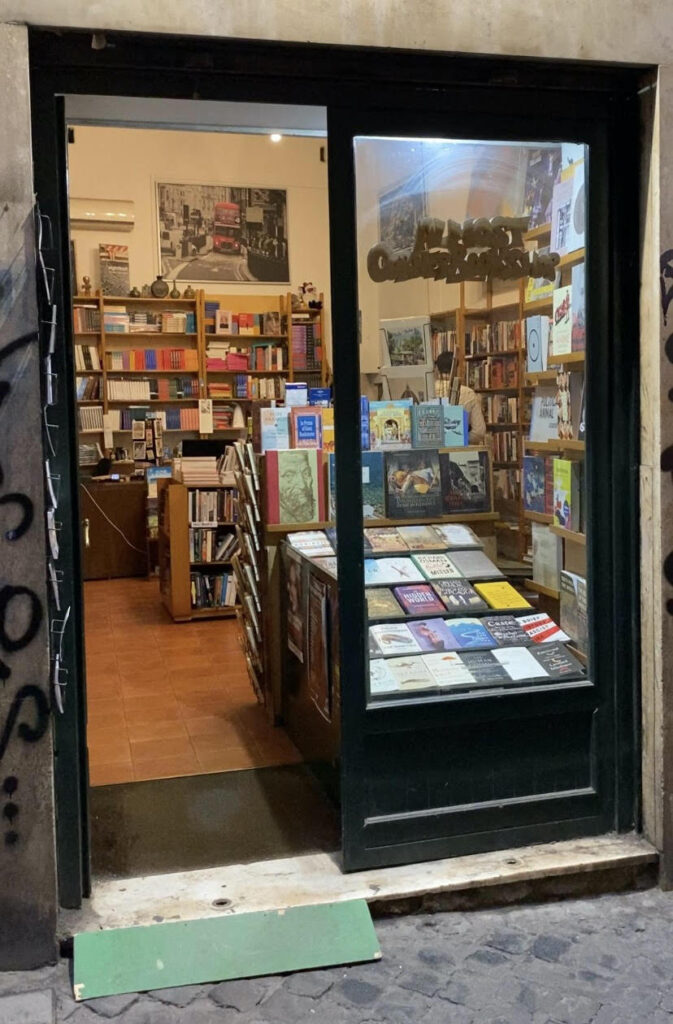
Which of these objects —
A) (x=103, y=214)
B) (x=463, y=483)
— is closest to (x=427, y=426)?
(x=463, y=483)

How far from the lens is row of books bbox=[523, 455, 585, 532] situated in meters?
3.27

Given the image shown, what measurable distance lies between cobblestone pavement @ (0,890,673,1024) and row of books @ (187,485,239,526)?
4.75m

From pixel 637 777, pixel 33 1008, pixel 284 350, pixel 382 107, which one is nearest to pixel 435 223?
pixel 382 107

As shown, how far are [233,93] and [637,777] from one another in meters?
2.42

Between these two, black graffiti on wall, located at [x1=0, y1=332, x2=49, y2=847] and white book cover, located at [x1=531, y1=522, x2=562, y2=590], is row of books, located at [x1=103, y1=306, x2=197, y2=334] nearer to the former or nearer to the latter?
white book cover, located at [x1=531, y1=522, x2=562, y2=590]

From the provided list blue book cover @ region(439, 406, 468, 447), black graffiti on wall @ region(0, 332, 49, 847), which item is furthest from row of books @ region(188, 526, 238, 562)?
black graffiti on wall @ region(0, 332, 49, 847)

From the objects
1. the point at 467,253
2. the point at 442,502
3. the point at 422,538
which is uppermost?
the point at 467,253

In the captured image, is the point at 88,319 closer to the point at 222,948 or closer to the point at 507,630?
the point at 507,630

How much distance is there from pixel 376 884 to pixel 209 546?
457 centimetres

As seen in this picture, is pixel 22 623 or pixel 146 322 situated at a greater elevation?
pixel 146 322

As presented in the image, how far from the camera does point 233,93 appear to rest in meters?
2.72

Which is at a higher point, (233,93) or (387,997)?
(233,93)

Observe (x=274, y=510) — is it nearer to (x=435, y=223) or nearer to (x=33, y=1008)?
(x=435, y=223)

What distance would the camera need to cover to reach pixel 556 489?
11.3 ft
